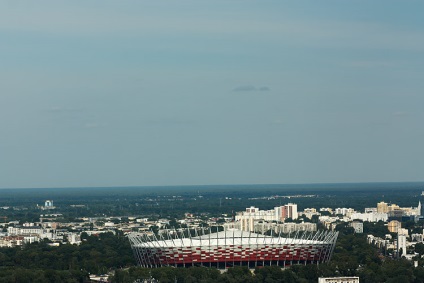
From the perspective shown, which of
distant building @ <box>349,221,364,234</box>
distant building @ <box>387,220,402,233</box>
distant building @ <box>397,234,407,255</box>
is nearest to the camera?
distant building @ <box>397,234,407,255</box>

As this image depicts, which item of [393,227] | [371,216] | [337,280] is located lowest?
[337,280]

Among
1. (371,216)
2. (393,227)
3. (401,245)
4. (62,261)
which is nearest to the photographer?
(62,261)

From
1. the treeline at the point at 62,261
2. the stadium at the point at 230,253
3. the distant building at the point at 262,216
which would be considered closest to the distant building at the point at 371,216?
the distant building at the point at 262,216

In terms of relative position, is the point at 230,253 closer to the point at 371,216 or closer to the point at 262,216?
the point at 262,216

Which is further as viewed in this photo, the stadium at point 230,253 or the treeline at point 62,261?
the stadium at point 230,253

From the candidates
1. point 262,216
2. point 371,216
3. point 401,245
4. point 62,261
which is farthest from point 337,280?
point 371,216

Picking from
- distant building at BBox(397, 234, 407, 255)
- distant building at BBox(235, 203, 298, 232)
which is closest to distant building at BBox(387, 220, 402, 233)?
distant building at BBox(235, 203, 298, 232)

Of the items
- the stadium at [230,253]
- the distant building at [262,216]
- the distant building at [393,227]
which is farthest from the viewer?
the distant building at [262,216]

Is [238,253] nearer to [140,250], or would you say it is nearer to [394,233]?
[140,250]

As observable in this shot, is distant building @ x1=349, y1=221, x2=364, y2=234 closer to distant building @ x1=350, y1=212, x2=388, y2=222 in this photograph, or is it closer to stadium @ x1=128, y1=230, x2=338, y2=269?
distant building @ x1=350, y1=212, x2=388, y2=222

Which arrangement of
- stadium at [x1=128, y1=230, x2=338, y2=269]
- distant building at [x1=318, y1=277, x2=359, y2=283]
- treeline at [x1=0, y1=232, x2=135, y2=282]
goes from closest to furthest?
distant building at [x1=318, y1=277, x2=359, y2=283]
treeline at [x1=0, y1=232, x2=135, y2=282]
stadium at [x1=128, y1=230, x2=338, y2=269]

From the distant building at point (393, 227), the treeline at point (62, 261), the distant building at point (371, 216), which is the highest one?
the distant building at point (371, 216)

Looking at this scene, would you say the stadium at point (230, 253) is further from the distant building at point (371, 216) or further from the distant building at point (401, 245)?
the distant building at point (371, 216)
